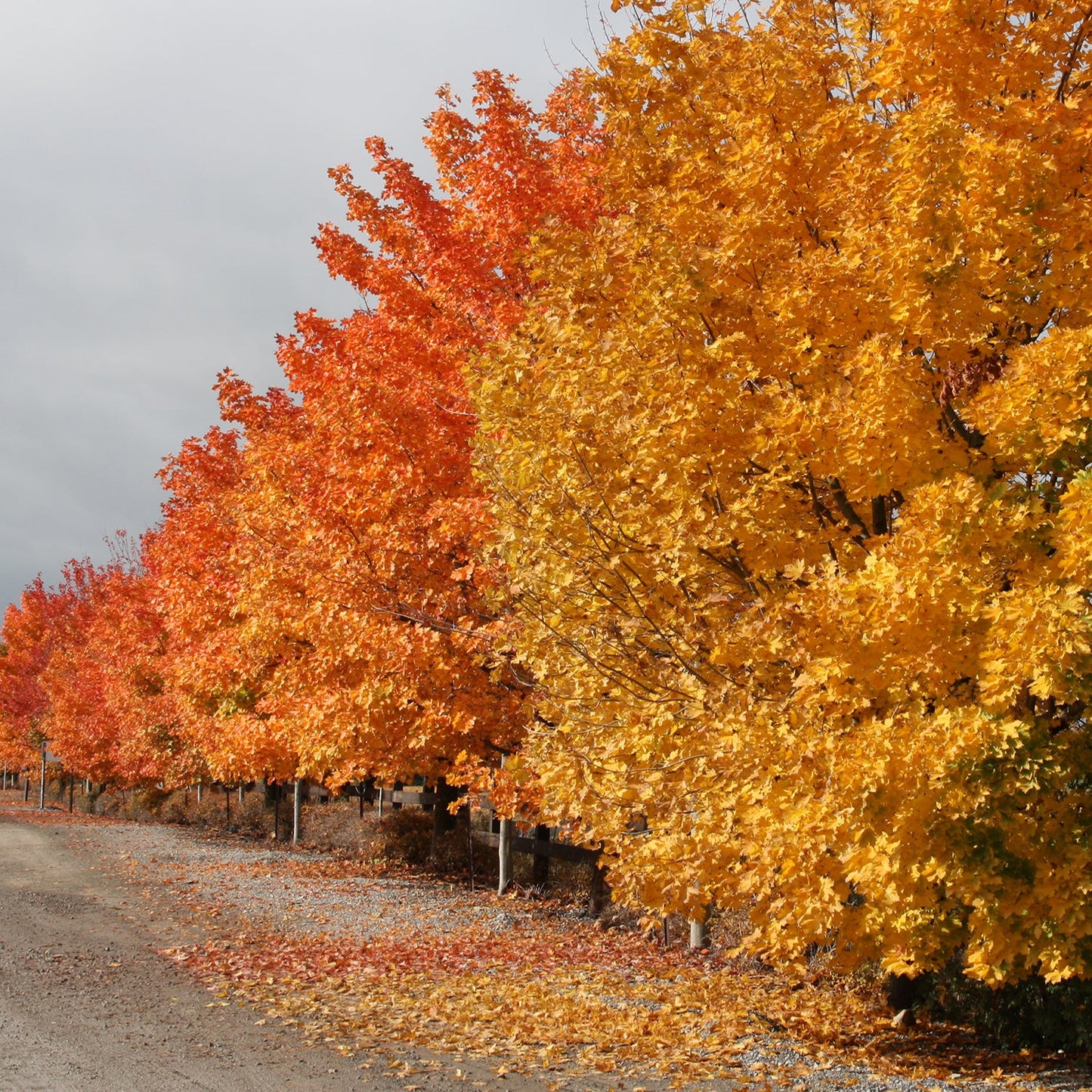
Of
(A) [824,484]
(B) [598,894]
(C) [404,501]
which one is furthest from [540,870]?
(A) [824,484]

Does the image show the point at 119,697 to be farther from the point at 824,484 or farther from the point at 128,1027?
the point at 824,484

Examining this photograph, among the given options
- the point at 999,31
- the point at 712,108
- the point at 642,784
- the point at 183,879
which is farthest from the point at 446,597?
the point at 183,879

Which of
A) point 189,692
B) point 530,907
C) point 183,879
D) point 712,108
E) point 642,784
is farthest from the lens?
point 189,692

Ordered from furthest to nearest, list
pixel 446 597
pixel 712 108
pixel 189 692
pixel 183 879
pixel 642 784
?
pixel 189 692 < pixel 183 879 < pixel 446 597 < pixel 712 108 < pixel 642 784

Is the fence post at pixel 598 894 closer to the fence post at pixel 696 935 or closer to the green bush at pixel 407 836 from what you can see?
the fence post at pixel 696 935

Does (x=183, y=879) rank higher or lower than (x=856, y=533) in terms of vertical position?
lower

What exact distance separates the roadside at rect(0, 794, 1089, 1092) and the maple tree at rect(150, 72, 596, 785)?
214 cm

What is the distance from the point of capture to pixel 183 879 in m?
16.8

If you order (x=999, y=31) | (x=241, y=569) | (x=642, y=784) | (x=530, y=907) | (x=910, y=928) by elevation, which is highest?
(x=999, y=31)

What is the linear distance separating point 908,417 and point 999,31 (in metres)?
2.67

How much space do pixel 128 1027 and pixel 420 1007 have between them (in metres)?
2.25

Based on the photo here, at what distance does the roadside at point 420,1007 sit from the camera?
6.57m

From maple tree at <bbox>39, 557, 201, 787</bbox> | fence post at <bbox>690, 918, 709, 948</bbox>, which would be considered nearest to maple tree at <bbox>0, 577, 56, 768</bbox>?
maple tree at <bbox>39, 557, 201, 787</bbox>

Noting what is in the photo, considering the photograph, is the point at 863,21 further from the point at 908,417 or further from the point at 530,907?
the point at 530,907
